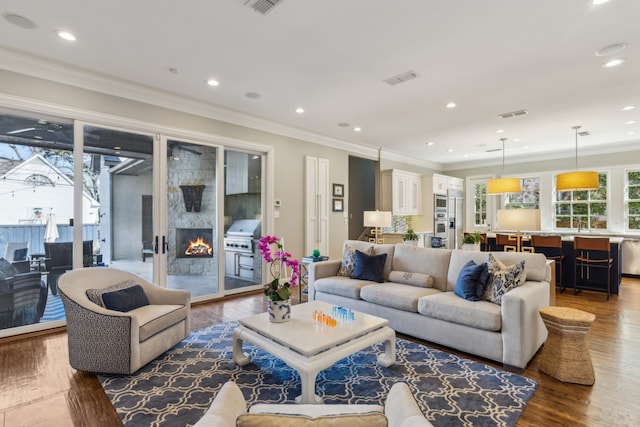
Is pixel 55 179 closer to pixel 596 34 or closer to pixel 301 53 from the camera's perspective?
pixel 301 53

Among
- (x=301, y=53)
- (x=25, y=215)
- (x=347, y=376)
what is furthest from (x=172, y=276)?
(x=301, y=53)

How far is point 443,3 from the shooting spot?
8.03ft

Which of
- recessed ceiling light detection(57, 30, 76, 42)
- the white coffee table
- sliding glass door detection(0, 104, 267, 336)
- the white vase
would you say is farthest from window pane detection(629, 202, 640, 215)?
recessed ceiling light detection(57, 30, 76, 42)

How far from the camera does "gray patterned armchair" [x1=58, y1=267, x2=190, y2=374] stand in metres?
2.49

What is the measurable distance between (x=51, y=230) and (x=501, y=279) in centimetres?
478

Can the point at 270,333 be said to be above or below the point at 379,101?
below

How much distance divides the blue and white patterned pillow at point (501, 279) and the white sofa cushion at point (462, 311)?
0.09m

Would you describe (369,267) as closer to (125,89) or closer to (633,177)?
(125,89)

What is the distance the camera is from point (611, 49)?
3078 millimetres

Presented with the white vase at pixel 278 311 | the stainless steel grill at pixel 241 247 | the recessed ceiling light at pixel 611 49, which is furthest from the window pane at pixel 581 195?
the white vase at pixel 278 311

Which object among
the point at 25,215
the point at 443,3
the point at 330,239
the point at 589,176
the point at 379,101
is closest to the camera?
the point at 443,3

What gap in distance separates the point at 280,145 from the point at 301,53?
8.59 feet

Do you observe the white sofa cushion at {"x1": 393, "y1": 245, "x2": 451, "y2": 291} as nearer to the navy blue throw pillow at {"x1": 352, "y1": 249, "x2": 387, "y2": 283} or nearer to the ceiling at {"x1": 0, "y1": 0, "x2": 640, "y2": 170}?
the navy blue throw pillow at {"x1": 352, "y1": 249, "x2": 387, "y2": 283}

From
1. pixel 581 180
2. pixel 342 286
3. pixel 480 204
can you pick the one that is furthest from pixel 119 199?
pixel 480 204
